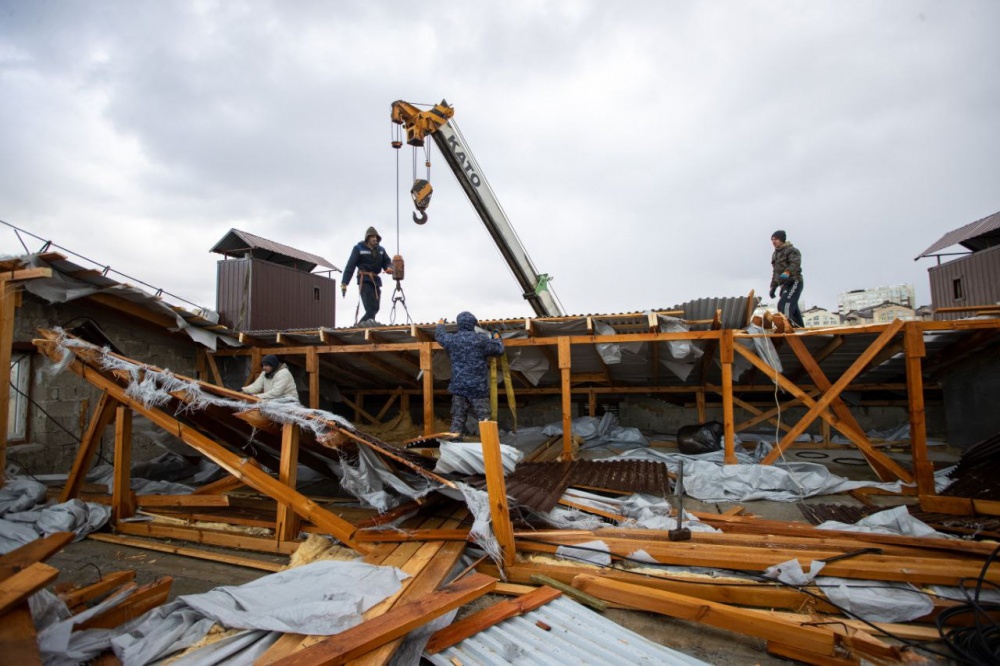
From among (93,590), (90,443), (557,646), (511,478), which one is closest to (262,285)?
(90,443)

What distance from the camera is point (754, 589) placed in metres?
3.33

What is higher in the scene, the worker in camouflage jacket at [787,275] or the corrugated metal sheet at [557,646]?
the worker in camouflage jacket at [787,275]

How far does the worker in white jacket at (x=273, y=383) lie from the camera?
614 centimetres

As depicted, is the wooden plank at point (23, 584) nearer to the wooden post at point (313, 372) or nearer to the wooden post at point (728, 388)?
the wooden post at point (313, 372)

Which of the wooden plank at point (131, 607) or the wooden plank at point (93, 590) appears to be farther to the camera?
the wooden plank at point (93, 590)

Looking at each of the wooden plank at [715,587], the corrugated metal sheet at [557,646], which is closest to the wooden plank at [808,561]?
the wooden plank at [715,587]

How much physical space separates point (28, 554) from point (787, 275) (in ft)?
32.1

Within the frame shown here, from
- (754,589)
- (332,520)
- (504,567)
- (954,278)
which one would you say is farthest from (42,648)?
(954,278)

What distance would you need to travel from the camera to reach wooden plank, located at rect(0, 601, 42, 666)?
6.02ft

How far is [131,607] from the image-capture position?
272cm

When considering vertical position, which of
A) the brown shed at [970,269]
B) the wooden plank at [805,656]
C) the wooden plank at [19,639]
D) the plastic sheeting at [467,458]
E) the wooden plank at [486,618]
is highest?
the brown shed at [970,269]

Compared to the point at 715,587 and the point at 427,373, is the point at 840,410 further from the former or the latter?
the point at 427,373

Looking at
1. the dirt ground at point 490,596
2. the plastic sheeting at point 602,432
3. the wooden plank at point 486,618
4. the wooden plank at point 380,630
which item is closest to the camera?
the wooden plank at point 380,630

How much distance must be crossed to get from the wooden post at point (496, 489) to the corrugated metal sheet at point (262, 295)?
375 inches
